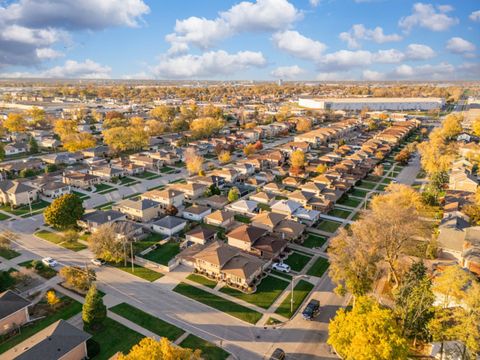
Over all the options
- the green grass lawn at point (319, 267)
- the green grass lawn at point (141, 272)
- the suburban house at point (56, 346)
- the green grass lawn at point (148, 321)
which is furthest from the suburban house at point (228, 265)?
the suburban house at point (56, 346)

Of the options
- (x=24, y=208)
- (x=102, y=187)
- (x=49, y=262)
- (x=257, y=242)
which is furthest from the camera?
(x=102, y=187)

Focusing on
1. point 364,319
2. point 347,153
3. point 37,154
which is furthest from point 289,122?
point 364,319

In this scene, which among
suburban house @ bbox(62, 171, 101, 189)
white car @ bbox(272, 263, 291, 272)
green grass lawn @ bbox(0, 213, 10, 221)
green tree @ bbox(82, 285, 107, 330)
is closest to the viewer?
green tree @ bbox(82, 285, 107, 330)

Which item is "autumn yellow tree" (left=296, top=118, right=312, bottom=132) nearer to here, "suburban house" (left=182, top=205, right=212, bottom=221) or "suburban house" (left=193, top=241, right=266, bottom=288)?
"suburban house" (left=182, top=205, right=212, bottom=221)

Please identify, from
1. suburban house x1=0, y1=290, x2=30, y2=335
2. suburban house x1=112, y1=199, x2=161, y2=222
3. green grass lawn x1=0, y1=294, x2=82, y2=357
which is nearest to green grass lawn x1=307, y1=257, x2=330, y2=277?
green grass lawn x1=0, y1=294, x2=82, y2=357

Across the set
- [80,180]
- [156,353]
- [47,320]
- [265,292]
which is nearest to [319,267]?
[265,292]

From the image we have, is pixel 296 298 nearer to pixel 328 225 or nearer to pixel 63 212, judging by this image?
pixel 328 225

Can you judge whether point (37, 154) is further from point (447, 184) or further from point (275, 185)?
point (447, 184)
